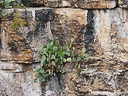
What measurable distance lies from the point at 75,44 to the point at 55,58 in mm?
321

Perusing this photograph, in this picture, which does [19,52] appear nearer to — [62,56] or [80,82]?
[62,56]

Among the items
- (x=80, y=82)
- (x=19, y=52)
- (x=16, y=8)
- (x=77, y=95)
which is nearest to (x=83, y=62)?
(x=80, y=82)

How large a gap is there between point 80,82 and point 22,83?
79cm

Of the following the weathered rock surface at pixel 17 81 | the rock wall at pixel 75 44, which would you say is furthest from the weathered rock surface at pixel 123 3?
the weathered rock surface at pixel 17 81

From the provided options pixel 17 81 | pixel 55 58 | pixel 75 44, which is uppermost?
pixel 75 44

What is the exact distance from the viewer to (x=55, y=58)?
278 centimetres

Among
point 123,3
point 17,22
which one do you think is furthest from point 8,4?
point 123,3

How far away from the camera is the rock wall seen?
2.68 m

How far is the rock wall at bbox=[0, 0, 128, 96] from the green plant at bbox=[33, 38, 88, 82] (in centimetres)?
7

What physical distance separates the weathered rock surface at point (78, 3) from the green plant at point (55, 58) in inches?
17.8

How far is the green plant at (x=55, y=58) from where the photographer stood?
9.11ft

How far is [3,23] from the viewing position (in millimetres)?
2758

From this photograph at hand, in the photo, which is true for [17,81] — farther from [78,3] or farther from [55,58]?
[78,3]

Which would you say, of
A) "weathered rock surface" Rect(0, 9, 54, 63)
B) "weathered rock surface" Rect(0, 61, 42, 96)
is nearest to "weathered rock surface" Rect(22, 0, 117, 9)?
"weathered rock surface" Rect(0, 9, 54, 63)
